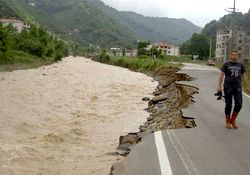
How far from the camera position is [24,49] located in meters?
61.8

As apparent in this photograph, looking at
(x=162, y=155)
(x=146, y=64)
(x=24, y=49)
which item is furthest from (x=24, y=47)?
(x=162, y=155)

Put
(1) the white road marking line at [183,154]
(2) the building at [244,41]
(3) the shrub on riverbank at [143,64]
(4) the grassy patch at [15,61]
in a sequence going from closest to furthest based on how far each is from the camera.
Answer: (1) the white road marking line at [183,154] → (4) the grassy patch at [15,61] → (3) the shrub on riverbank at [143,64] → (2) the building at [244,41]

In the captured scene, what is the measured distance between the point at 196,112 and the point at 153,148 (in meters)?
5.41

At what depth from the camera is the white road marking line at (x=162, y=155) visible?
264 inches

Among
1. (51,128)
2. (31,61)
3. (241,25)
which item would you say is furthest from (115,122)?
(241,25)

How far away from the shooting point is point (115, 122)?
575 inches

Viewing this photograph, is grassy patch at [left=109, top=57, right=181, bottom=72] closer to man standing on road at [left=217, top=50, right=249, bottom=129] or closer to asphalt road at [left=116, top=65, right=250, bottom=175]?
man standing on road at [left=217, top=50, right=249, bottom=129]

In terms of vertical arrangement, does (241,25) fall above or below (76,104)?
above

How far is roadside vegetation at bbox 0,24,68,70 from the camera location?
47.3 metres

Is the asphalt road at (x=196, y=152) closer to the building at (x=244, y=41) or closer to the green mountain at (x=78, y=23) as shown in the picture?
the building at (x=244, y=41)

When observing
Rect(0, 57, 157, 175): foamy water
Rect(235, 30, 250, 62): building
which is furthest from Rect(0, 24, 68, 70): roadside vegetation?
Rect(235, 30, 250, 62): building

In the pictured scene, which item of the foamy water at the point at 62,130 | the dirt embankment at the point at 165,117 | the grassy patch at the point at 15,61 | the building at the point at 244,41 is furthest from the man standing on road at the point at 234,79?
the building at the point at 244,41

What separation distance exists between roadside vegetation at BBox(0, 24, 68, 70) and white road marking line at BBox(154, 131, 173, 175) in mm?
35417

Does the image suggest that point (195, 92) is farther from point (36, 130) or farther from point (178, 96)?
point (36, 130)
